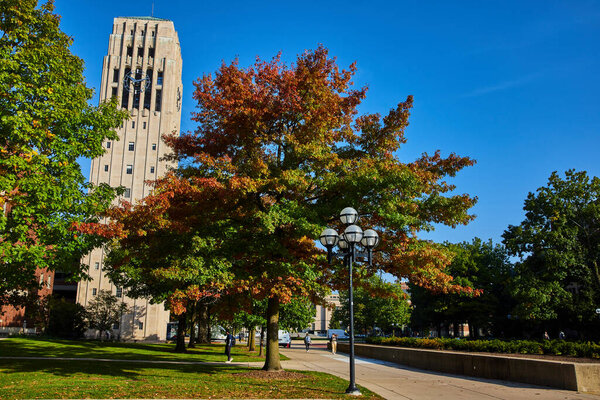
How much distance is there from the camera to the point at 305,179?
1452 centimetres

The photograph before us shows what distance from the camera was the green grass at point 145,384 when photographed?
37.1 feet

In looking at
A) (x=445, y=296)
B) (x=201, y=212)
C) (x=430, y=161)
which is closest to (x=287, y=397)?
(x=201, y=212)

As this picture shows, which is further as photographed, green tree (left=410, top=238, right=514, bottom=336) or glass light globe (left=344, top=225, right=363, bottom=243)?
green tree (left=410, top=238, right=514, bottom=336)

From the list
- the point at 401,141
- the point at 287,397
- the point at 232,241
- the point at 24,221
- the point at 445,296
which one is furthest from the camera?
the point at 445,296

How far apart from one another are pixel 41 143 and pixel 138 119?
59.3 metres

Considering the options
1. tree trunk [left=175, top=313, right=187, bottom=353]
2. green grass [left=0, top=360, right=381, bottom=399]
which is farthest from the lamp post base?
tree trunk [left=175, top=313, right=187, bottom=353]

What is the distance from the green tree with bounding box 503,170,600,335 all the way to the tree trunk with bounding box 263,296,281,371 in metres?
27.6

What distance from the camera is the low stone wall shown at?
13.0 meters

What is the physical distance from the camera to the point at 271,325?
17.4 m

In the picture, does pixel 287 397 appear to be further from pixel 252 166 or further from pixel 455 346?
pixel 455 346

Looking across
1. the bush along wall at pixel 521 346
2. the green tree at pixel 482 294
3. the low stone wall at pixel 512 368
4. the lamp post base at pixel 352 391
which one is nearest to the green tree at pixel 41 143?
the lamp post base at pixel 352 391

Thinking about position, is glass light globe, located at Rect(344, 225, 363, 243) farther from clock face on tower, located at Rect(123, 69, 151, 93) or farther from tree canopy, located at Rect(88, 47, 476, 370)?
clock face on tower, located at Rect(123, 69, 151, 93)

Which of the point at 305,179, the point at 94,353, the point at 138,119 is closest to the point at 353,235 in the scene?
the point at 305,179

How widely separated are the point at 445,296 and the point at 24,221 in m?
52.1
